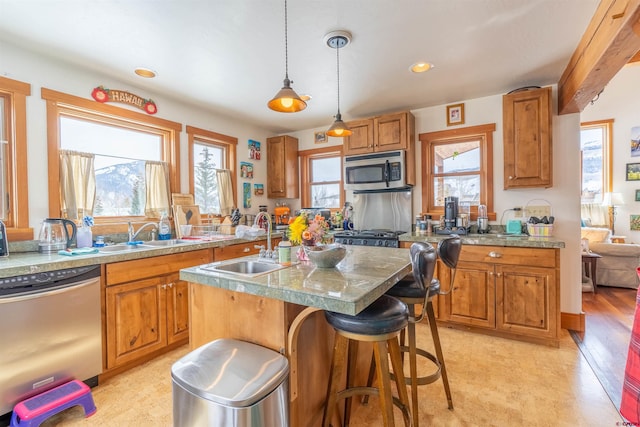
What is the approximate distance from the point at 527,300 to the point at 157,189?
3.81 metres

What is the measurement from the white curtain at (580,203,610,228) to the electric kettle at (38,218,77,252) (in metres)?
7.82

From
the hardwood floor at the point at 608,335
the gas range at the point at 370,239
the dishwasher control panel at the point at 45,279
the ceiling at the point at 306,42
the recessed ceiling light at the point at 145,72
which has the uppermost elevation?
the ceiling at the point at 306,42

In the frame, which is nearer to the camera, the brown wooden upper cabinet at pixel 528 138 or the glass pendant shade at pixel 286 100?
the glass pendant shade at pixel 286 100

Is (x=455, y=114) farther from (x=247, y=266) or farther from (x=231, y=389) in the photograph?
(x=231, y=389)

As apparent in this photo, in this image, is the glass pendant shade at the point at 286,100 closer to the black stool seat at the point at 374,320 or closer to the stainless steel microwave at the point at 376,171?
the black stool seat at the point at 374,320

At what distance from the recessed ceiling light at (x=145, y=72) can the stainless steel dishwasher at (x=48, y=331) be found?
1.72 m

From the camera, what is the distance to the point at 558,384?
2090 millimetres

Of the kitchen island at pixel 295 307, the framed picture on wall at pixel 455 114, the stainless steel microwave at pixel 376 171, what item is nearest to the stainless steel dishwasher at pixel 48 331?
the kitchen island at pixel 295 307

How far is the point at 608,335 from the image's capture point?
281 centimetres

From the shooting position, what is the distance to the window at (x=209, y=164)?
3.61 metres

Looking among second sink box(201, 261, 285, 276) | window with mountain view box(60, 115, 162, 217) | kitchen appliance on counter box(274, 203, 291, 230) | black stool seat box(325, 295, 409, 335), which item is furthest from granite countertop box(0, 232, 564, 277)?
black stool seat box(325, 295, 409, 335)

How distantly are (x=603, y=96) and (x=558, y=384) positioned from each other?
6.08 meters

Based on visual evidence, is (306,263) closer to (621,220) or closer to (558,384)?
(558,384)

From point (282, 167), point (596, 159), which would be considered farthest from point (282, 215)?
point (596, 159)
